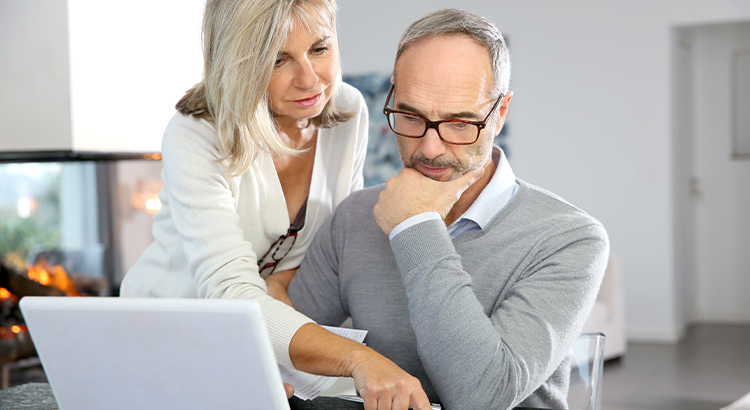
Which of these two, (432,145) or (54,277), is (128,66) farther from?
(54,277)

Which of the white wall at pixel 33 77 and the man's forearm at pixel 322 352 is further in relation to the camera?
the white wall at pixel 33 77

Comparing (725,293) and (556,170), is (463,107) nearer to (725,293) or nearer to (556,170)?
(556,170)

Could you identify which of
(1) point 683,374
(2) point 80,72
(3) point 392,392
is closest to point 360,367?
(3) point 392,392

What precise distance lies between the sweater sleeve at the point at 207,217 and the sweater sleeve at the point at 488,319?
0.88 ft

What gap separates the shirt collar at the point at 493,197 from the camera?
4.48 ft

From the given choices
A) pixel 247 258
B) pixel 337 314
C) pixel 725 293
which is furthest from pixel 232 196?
pixel 725 293

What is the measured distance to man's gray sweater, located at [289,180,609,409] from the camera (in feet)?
3.66

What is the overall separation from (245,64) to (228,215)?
283 millimetres

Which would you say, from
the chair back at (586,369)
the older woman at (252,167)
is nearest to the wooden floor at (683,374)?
the chair back at (586,369)

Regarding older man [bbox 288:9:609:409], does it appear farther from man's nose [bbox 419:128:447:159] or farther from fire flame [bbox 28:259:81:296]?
fire flame [bbox 28:259:81:296]

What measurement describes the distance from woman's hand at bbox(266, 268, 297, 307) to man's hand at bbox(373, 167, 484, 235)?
0.35 m

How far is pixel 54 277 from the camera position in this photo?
3.96 metres

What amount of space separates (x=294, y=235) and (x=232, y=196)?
7.5 inches

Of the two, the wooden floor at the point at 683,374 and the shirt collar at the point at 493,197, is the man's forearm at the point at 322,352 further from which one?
the wooden floor at the point at 683,374
